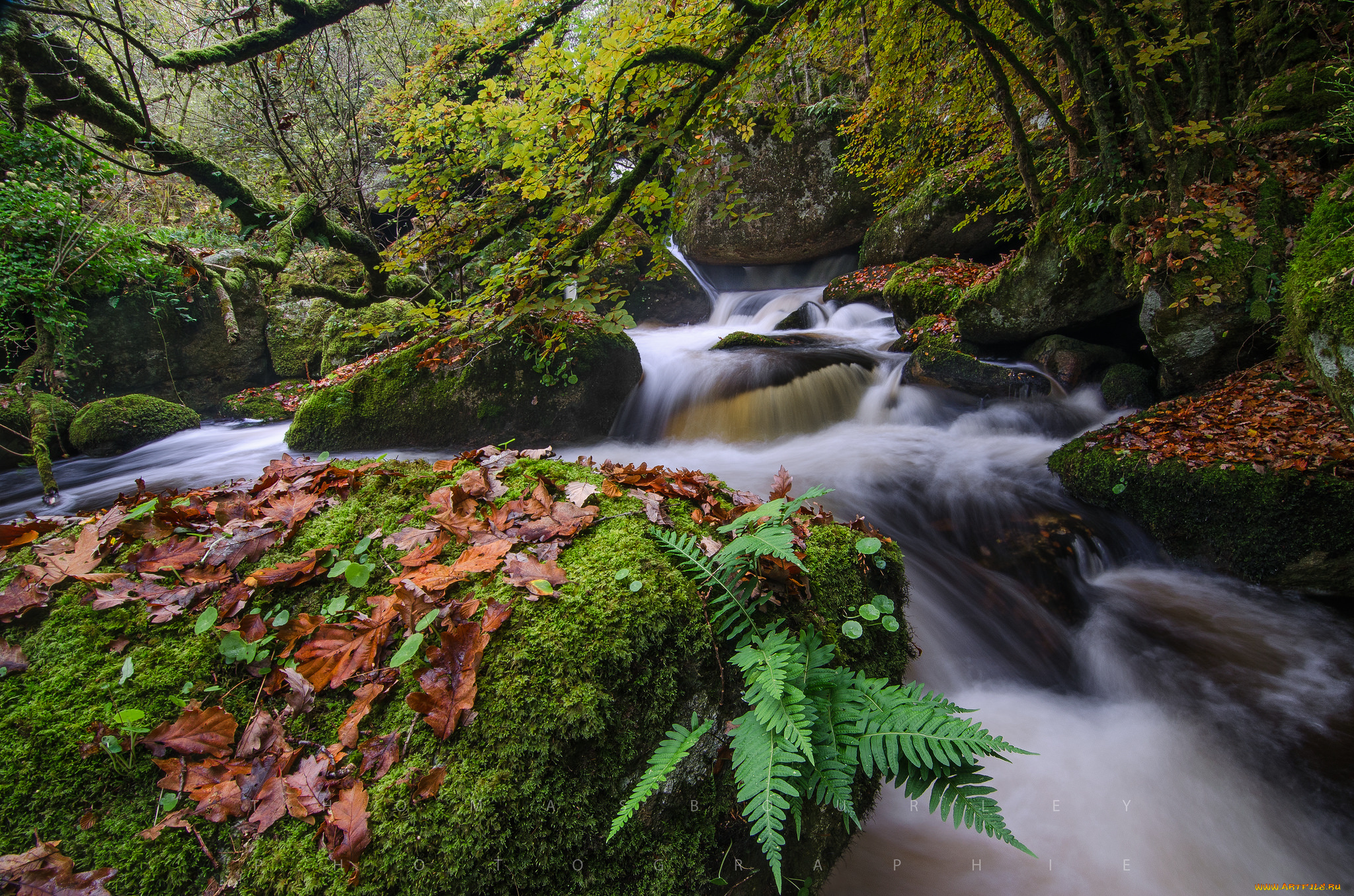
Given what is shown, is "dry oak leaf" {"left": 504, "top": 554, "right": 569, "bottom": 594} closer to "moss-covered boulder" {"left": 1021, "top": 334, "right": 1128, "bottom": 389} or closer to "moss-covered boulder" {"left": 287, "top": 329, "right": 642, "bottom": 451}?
"moss-covered boulder" {"left": 287, "top": 329, "right": 642, "bottom": 451}

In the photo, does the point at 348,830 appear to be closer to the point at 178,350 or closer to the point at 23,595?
the point at 23,595

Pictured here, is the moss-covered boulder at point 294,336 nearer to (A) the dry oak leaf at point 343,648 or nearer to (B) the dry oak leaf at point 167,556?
(B) the dry oak leaf at point 167,556

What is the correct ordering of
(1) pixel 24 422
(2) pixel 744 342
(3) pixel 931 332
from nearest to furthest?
(1) pixel 24 422 < (3) pixel 931 332 < (2) pixel 744 342

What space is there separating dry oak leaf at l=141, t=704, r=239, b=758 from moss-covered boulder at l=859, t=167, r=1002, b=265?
12456 mm

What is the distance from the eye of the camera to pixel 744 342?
10.5 m

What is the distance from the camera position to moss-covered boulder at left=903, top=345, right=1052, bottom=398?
723 centimetres

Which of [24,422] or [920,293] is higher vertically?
[920,293]

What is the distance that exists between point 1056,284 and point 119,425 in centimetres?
1478

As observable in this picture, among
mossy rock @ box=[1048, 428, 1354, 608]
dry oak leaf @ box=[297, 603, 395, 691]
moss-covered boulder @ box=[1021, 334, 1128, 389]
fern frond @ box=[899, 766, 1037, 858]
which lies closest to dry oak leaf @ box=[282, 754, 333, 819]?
dry oak leaf @ box=[297, 603, 395, 691]

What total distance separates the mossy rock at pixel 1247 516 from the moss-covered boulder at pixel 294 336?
1455cm

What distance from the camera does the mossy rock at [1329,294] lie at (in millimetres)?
3178

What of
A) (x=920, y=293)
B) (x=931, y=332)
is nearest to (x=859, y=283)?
(x=920, y=293)

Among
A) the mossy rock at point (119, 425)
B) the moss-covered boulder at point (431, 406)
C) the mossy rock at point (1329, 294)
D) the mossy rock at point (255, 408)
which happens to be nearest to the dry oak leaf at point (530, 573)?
the mossy rock at point (1329, 294)

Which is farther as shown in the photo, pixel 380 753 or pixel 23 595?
pixel 23 595
